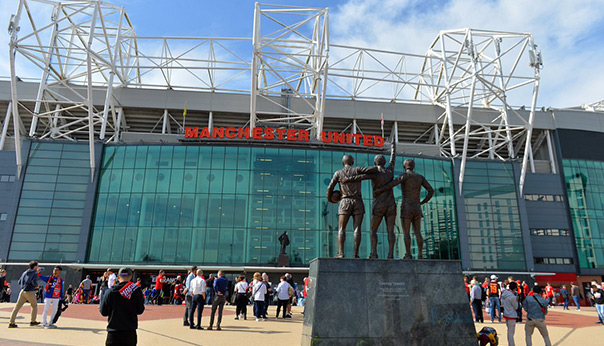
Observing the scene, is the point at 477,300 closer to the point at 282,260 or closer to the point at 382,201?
the point at 382,201

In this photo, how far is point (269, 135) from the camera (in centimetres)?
3569

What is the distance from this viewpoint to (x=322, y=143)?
35969 millimetres

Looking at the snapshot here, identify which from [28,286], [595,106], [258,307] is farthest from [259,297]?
[595,106]

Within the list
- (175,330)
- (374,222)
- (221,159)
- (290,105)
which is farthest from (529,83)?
(175,330)

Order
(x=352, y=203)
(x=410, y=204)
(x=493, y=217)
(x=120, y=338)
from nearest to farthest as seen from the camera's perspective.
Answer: (x=120, y=338)
(x=352, y=203)
(x=410, y=204)
(x=493, y=217)

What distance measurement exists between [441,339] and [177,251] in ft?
88.1

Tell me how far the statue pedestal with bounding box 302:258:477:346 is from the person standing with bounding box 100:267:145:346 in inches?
154

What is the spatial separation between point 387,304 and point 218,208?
2611 centimetres

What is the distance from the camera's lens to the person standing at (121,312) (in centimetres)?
606

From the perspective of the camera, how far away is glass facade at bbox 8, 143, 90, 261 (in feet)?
105

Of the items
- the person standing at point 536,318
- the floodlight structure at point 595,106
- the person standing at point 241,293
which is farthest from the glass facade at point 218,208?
the floodlight structure at point 595,106

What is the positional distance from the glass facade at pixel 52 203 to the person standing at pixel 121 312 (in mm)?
30111

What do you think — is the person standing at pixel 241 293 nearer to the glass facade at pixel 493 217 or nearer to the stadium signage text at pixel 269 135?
the stadium signage text at pixel 269 135

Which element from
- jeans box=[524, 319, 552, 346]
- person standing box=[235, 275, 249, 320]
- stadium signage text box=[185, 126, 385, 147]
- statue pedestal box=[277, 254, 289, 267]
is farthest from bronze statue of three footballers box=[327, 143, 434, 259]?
stadium signage text box=[185, 126, 385, 147]
